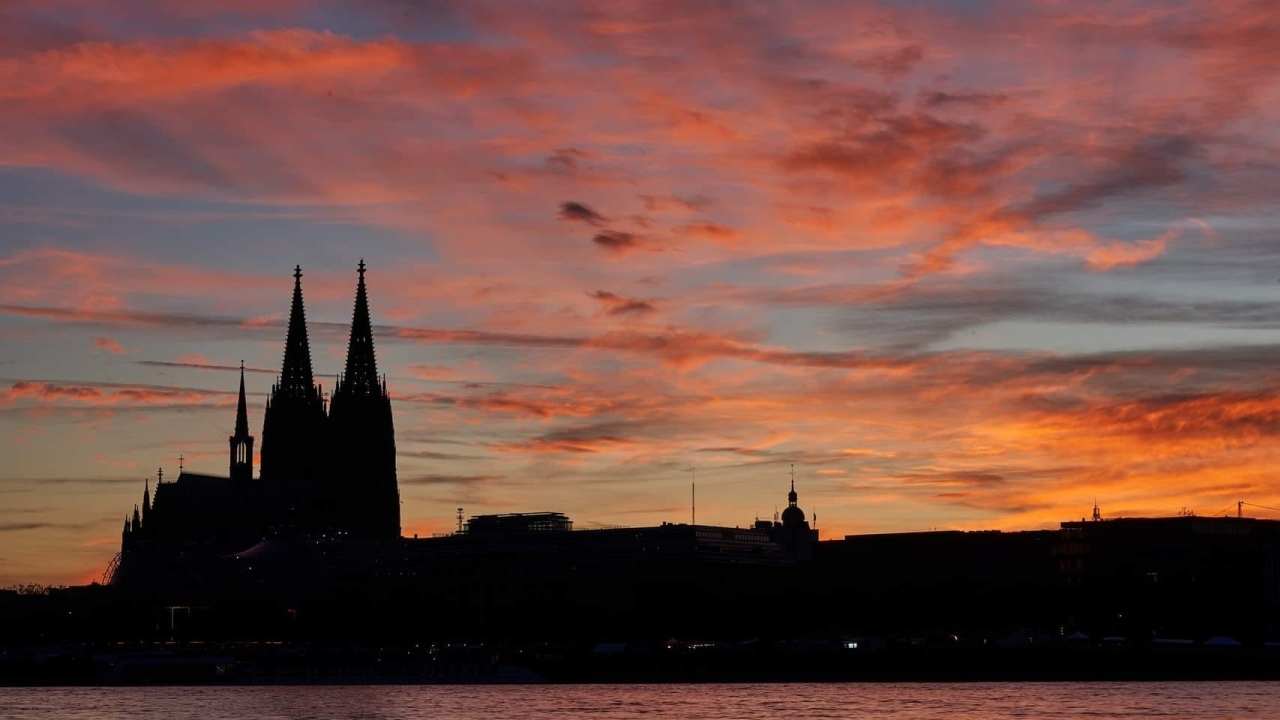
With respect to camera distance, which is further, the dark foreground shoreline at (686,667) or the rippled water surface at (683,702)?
the dark foreground shoreline at (686,667)

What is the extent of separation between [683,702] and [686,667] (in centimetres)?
4019

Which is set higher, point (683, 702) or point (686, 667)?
point (686, 667)

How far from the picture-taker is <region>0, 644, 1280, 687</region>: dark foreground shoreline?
15338 centimetres

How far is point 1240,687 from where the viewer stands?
135000 millimetres

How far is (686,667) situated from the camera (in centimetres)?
16062

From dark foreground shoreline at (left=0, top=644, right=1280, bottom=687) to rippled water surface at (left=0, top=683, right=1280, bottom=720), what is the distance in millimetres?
7401

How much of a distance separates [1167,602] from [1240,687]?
61526 millimetres

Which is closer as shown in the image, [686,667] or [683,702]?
[683,702]

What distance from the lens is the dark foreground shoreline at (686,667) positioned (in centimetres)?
15338

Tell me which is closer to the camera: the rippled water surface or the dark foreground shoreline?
the rippled water surface

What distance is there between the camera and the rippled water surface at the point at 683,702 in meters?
107

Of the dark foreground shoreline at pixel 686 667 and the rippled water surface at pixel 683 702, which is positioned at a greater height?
the dark foreground shoreline at pixel 686 667

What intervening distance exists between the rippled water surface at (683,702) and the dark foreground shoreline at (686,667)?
291 inches

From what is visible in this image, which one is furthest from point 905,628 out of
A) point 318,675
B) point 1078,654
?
point 318,675
